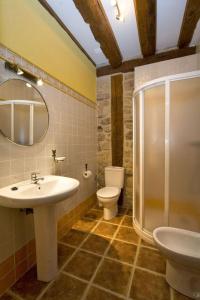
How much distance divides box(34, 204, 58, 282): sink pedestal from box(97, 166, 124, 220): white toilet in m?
1.00

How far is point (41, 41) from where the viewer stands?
5.31ft

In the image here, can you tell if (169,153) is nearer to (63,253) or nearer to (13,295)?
(63,253)

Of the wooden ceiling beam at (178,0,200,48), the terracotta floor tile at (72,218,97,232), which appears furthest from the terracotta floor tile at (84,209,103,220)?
the wooden ceiling beam at (178,0,200,48)

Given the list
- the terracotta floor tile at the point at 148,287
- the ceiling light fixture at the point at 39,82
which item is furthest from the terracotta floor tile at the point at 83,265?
the ceiling light fixture at the point at 39,82

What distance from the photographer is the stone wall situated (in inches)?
106

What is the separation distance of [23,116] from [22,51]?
577 mm

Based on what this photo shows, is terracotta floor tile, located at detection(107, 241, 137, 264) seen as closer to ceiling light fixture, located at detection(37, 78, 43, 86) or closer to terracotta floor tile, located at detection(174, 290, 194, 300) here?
terracotta floor tile, located at detection(174, 290, 194, 300)

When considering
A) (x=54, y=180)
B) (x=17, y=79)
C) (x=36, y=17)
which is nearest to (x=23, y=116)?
(x=17, y=79)

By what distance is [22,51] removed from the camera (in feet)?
4.61

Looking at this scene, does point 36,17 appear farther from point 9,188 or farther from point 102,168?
point 102,168

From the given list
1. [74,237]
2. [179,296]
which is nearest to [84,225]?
[74,237]

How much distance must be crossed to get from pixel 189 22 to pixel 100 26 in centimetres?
103

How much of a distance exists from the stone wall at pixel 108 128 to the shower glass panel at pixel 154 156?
2.75 feet

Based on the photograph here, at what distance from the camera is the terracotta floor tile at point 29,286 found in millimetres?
1200
